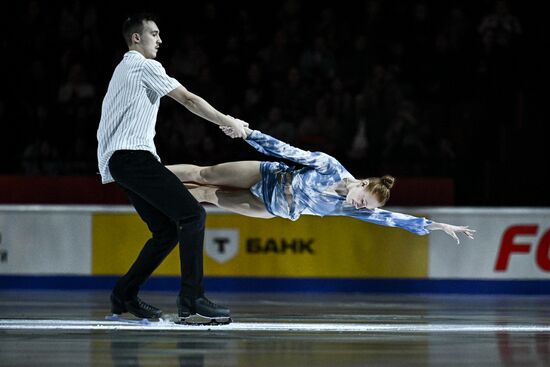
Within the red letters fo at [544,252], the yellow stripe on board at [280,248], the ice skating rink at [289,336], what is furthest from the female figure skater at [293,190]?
the red letters fo at [544,252]

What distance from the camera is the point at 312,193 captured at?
741cm

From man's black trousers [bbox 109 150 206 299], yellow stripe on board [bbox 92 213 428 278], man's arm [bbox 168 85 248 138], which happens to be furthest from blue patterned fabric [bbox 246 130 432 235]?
yellow stripe on board [bbox 92 213 428 278]

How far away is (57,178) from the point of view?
10.8 m

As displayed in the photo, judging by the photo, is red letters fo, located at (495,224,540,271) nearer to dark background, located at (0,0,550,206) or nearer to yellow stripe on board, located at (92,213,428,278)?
dark background, located at (0,0,550,206)

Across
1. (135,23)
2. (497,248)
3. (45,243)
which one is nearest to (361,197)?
(135,23)

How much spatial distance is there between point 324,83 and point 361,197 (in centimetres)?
548

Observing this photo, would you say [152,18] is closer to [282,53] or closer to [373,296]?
[373,296]

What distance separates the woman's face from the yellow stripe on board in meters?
3.40

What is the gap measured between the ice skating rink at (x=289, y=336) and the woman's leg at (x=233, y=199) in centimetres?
77

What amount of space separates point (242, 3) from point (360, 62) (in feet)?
5.67

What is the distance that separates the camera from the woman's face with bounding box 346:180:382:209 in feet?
23.2

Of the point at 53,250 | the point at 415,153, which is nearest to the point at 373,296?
the point at 415,153

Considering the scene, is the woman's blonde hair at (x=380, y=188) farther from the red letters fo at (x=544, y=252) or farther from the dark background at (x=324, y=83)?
the dark background at (x=324, y=83)

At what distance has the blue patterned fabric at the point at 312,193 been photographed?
7.29 meters
